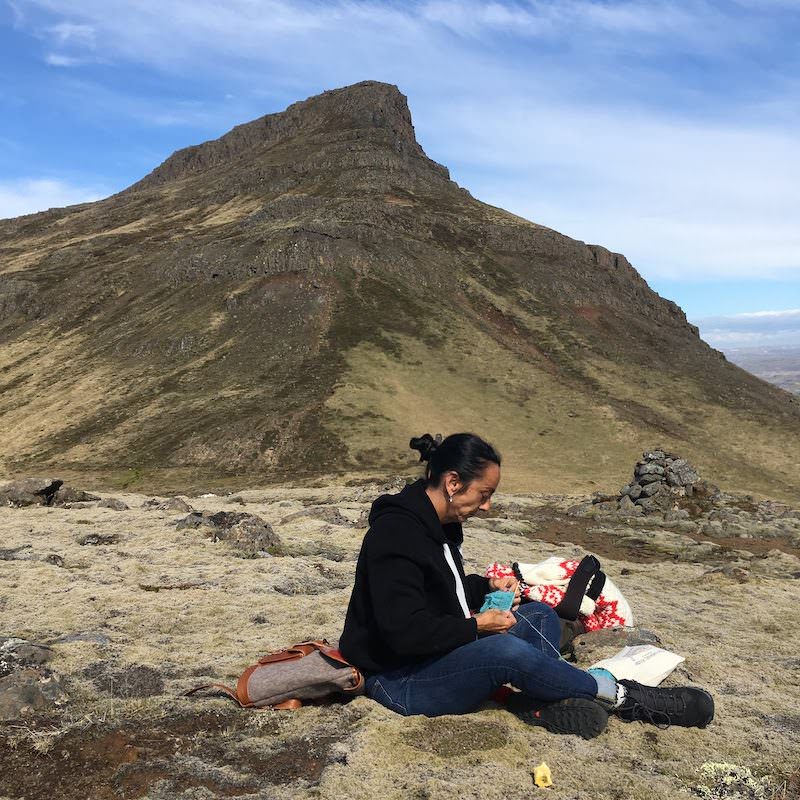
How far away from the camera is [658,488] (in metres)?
30.0

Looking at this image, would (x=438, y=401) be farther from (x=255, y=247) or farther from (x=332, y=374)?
(x=255, y=247)

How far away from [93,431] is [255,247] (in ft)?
114

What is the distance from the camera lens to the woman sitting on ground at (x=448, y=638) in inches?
223

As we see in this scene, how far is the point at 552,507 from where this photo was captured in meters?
31.3

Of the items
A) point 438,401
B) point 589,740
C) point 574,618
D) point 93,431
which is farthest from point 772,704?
point 93,431

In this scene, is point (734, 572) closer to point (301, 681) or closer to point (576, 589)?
point (576, 589)

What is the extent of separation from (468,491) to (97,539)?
1525cm

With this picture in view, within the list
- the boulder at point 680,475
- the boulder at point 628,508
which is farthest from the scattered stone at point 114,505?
the boulder at point 680,475

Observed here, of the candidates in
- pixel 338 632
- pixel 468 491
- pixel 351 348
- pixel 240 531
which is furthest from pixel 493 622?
pixel 351 348

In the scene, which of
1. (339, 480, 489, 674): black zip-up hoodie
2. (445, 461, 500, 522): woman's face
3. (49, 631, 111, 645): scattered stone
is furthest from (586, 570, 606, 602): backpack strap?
(49, 631, 111, 645): scattered stone

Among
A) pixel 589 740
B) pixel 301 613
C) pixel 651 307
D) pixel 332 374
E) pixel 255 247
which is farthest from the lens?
→ pixel 651 307

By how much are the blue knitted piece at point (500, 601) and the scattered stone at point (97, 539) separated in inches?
539

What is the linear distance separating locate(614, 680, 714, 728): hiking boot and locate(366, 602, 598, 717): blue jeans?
0.52 meters

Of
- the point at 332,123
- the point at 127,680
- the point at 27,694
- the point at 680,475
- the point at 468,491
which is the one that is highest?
the point at 332,123
